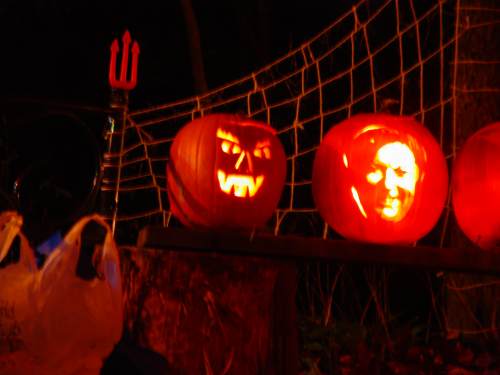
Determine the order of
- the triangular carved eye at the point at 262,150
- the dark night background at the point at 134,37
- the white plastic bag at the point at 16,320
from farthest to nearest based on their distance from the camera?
the dark night background at the point at 134,37, the triangular carved eye at the point at 262,150, the white plastic bag at the point at 16,320

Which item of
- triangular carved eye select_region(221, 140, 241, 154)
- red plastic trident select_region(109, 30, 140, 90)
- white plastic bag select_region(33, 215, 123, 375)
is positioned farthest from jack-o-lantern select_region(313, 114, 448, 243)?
white plastic bag select_region(33, 215, 123, 375)

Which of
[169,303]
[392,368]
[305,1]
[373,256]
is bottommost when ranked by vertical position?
[392,368]

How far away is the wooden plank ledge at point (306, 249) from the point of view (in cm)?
178

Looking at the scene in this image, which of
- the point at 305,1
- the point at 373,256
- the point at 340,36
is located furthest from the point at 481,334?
the point at 305,1

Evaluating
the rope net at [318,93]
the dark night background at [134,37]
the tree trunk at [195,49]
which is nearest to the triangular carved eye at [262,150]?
the rope net at [318,93]

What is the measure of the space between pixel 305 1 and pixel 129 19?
2.17m

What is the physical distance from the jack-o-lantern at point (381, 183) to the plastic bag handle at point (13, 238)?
990 mm

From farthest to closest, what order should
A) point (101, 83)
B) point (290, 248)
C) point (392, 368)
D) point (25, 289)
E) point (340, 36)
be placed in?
1. point (101, 83)
2. point (340, 36)
3. point (392, 368)
4. point (290, 248)
5. point (25, 289)

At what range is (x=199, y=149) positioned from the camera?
2.09m

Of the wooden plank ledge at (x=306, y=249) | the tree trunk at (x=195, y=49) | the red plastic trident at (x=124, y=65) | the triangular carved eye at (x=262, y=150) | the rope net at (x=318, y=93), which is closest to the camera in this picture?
the wooden plank ledge at (x=306, y=249)

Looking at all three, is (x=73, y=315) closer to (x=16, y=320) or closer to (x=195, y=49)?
(x=16, y=320)

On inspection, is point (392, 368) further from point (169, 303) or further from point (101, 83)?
point (101, 83)

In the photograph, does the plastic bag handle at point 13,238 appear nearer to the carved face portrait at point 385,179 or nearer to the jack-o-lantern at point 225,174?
the jack-o-lantern at point 225,174

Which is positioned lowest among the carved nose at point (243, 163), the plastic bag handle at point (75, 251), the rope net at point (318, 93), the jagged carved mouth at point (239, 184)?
the plastic bag handle at point (75, 251)
